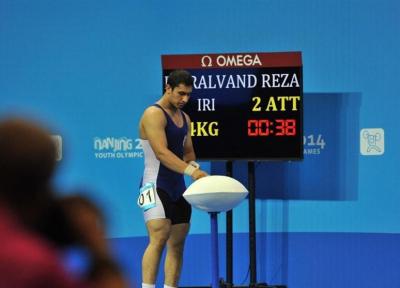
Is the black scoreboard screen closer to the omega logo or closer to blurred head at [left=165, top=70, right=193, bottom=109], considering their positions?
the omega logo

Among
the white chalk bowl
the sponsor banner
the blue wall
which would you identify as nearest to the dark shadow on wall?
the blue wall

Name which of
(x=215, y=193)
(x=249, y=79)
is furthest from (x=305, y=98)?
(x=215, y=193)

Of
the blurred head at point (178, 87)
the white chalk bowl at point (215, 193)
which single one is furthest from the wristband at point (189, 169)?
the blurred head at point (178, 87)

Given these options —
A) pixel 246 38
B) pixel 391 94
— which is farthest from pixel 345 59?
pixel 246 38

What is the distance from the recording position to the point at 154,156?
411cm

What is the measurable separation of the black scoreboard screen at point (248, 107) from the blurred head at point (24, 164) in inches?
143

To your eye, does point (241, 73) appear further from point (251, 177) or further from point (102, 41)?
point (102, 41)

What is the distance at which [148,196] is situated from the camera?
4.07 m

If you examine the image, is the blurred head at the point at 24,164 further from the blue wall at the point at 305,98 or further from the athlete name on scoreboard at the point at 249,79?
the blue wall at the point at 305,98

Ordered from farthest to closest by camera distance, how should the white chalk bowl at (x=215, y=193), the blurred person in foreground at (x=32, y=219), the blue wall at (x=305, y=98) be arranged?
the blue wall at (x=305, y=98) → the white chalk bowl at (x=215, y=193) → the blurred person in foreground at (x=32, y=219)

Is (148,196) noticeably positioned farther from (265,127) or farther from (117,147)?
(117,147)

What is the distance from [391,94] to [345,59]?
0.42m

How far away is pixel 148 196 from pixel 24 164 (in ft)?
9.96

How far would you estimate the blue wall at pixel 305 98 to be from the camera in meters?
5.09
